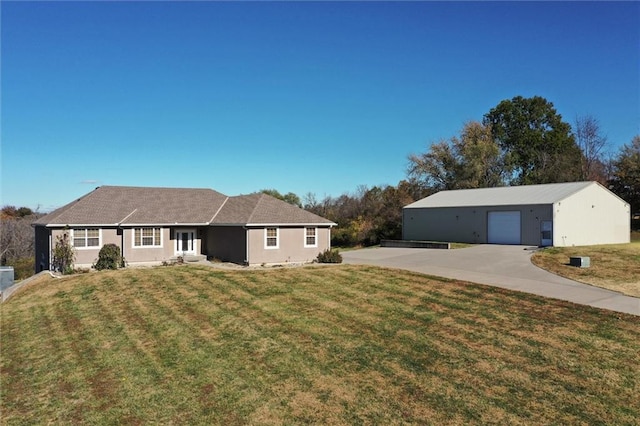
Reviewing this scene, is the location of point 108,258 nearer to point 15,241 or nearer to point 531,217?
point 531,217

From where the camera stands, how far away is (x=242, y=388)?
28.2 feet

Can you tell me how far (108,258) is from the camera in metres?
23.8

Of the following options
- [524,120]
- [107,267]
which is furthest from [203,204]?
[524,120]

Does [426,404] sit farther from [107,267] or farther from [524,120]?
[524,120]

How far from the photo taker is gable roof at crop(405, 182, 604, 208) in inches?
1205

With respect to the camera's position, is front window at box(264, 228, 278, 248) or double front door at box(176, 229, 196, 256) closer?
front window at box(264, 228, 278, 248)

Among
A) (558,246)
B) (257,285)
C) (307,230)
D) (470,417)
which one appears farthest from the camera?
(558,246)

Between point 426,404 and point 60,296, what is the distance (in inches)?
626

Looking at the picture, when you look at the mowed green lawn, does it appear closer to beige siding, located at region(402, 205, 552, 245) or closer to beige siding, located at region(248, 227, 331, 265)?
beige siding, located at region(248, 227, 331, 265)

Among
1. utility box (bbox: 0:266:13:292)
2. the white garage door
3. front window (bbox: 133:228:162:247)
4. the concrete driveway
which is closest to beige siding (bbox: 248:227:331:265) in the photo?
the concrete driveway

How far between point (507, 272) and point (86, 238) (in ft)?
71.7

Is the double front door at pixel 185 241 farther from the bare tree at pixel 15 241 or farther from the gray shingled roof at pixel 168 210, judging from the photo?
the bare tree at pixel 15 241

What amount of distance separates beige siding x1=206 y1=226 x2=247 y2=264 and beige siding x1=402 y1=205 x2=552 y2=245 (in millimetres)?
17333

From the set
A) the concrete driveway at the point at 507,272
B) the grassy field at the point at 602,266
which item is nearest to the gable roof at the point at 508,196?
the concrete driveway at the point at 507,272
